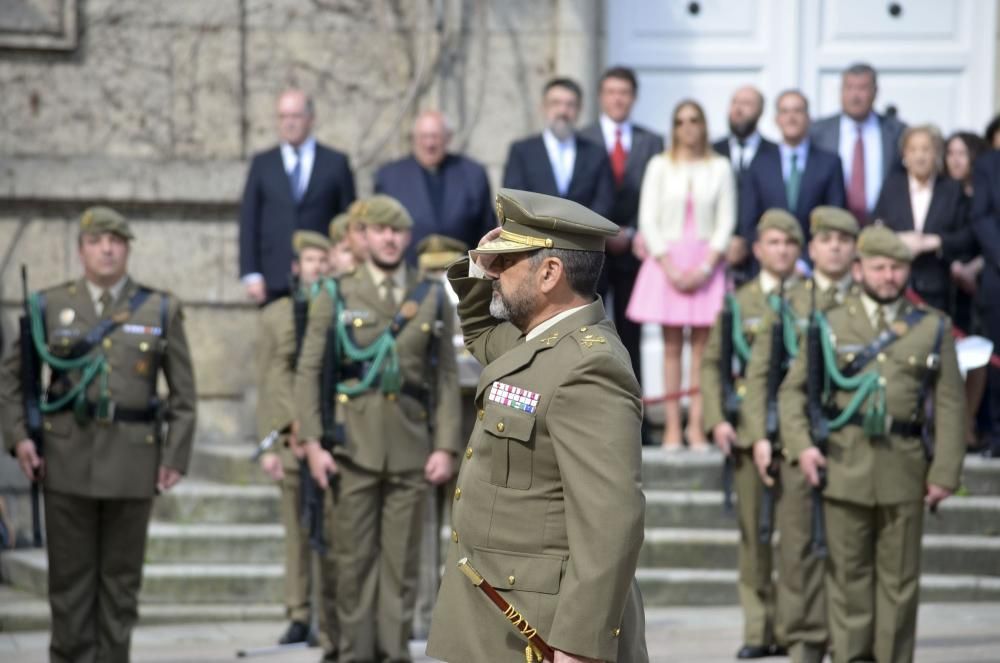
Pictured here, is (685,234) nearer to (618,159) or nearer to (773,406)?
(618,159)

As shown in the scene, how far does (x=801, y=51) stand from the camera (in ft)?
40.0

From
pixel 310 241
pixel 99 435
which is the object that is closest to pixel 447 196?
pixel 310 241

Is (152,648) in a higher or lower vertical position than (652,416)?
lower

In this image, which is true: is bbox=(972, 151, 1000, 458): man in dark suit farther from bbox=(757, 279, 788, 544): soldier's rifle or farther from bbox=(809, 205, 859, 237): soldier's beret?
bbox=(757, 279, 788, 544): soldier's rifle

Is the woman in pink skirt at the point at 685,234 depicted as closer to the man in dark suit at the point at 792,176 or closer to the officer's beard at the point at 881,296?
the man in dark suit at the point at 792,176

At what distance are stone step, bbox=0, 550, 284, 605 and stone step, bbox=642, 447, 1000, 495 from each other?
2180mm

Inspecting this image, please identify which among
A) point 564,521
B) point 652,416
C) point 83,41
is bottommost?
point 652,416

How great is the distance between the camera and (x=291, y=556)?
9.16 metres

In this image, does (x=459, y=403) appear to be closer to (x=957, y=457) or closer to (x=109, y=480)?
(x=109, y=480)

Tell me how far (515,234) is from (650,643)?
4523mm

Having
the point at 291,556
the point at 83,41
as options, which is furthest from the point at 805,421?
the point at 83,41

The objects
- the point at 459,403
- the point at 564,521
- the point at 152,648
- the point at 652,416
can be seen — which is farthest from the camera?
the point at 652,416

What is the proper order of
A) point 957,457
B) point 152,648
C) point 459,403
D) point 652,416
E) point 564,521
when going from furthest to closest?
1. point 652,416
2. point 152,648
3. point 459,403
4. point 957,457
5. point 564,521

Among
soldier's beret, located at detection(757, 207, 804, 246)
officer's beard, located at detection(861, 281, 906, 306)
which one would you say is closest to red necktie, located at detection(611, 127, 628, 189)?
soldier's beret, located at detection(757, 207, 804, 246)
